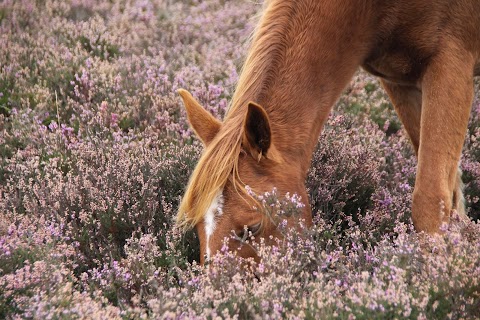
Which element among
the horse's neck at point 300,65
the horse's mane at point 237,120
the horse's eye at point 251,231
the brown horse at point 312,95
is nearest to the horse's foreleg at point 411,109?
the brown horse at point 312,95

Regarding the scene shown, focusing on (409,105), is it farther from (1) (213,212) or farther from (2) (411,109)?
(1) (213,212)

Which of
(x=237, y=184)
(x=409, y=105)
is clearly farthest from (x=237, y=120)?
(x=409, y=105)

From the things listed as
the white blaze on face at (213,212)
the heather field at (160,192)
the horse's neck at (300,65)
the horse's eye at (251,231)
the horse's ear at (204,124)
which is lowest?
the heather field at (160,192)

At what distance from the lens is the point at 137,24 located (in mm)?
7449

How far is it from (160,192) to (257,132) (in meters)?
1.38

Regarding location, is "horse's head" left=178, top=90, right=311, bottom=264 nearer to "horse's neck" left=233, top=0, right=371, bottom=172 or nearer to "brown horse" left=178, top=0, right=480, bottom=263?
"brown horse" left=178, top=0, right=480, bottom=263

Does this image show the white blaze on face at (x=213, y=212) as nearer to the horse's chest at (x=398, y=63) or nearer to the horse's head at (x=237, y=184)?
the horse's head at (x=237, y=184)

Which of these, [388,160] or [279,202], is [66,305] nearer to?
[279,202]

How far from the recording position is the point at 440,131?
141 inches

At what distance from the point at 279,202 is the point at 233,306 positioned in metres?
0.65

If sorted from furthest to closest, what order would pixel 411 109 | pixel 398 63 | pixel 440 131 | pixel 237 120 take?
pixel 411 109, pixel 398 63, pixel 440 131, pixel 237 120

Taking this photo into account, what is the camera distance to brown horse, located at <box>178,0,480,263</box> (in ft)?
10.2

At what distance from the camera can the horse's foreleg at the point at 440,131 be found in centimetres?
353

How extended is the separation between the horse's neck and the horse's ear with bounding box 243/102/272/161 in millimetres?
183
